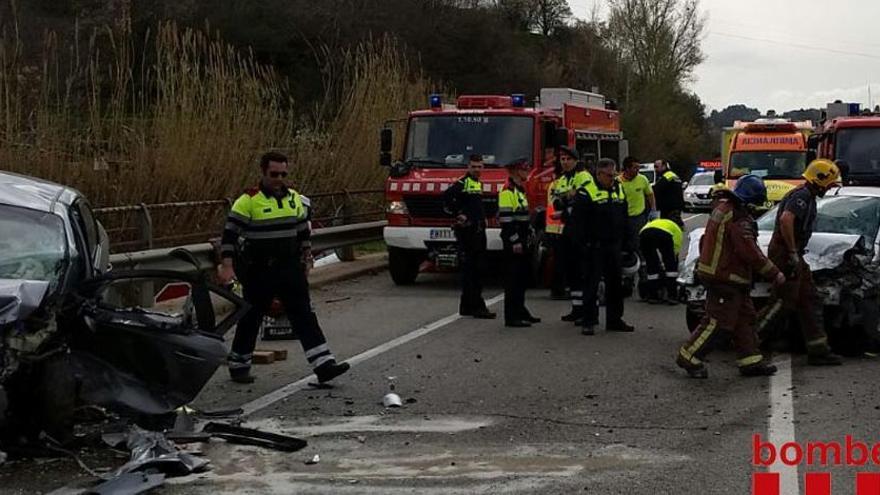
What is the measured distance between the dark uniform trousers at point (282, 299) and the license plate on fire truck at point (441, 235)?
5.83m

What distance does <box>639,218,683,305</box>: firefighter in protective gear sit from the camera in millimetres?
12836

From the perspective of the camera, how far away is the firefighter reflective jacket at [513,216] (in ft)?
38.1

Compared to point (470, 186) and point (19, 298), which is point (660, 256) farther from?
point (19, 298)

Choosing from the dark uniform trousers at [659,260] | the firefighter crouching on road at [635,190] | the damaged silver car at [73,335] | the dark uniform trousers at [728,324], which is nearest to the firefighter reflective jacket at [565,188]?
the dark uniform trousers at [659,260]

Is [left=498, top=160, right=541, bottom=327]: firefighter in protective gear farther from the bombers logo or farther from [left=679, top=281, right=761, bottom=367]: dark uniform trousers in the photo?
the bombers logo

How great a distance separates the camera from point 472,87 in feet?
157

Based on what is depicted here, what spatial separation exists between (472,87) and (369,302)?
115 ft

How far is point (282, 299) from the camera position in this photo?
8.63m

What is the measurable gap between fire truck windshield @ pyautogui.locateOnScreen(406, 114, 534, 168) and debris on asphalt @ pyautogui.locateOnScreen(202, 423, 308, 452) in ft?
26.8

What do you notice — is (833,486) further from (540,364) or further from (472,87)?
(472,87)

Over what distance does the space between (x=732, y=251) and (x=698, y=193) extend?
92.4 ft

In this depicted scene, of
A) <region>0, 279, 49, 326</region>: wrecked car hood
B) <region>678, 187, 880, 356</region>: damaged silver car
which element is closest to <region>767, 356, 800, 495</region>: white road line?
<region>678, 187, 880, 356</region>: damaged silver car

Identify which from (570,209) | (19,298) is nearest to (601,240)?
(570,209)

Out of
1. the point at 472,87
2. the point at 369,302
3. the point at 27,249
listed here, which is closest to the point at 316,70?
the point at 472,87
